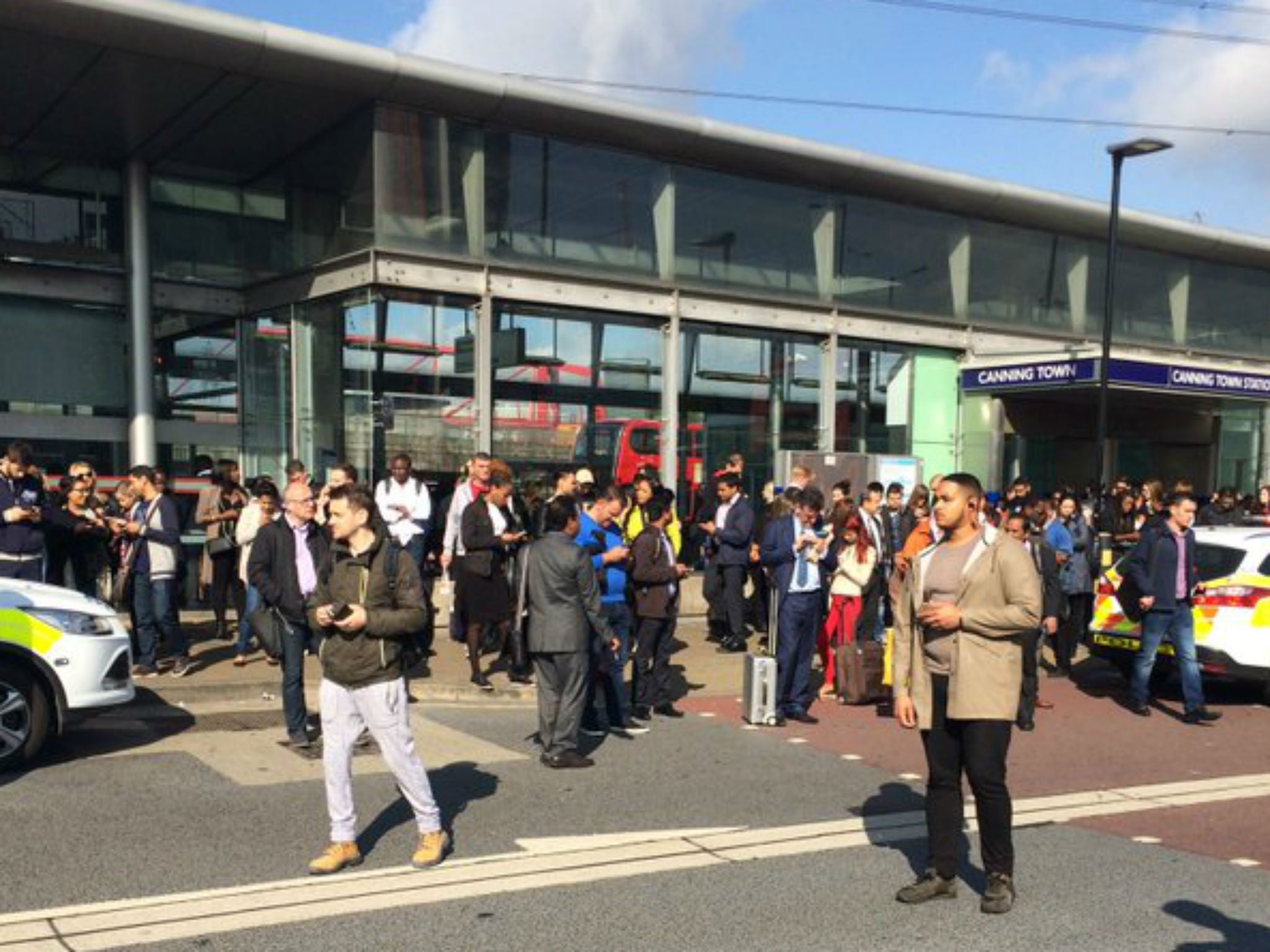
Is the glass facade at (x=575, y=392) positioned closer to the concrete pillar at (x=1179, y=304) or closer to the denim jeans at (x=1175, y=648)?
the denim jeans at (x=1175, y=648)

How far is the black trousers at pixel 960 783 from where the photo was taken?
505 centimetres

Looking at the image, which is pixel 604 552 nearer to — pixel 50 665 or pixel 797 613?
pixel 797 613

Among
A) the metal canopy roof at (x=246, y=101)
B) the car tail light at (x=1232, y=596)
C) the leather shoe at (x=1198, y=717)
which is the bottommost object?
the leather shoe at (x=1198, y=717)

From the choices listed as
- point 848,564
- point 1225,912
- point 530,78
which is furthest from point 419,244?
point 1225,912

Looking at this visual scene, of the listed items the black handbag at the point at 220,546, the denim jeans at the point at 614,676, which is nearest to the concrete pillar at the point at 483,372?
the black handbag at the point at 220,546

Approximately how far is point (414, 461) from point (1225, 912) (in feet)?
35.4

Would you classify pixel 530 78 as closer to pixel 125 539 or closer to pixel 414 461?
pixel 414 461

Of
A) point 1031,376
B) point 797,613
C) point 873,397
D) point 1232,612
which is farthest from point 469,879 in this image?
point 1031,376

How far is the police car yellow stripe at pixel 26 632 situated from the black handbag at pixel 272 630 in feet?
3.98

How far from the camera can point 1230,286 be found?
23641 mm

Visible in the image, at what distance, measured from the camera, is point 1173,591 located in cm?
998

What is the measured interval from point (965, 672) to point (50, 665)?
565 centimetres

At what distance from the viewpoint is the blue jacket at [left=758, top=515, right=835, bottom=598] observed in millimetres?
9523

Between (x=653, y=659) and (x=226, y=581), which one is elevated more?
(x=226, y=581)
